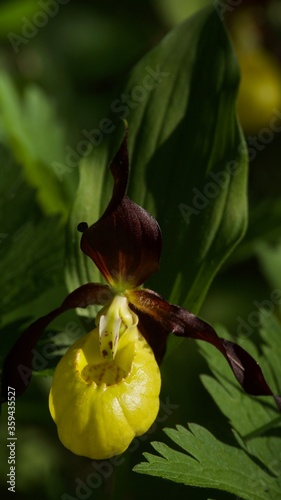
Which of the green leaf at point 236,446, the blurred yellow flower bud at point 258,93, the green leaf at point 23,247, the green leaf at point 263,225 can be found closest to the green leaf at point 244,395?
the green leaf at point 236,446

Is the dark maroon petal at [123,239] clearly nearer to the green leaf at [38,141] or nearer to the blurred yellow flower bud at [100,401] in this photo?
the blurred yellow flower bud at [100,401]

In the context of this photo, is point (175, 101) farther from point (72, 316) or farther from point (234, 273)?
point (234, 273)

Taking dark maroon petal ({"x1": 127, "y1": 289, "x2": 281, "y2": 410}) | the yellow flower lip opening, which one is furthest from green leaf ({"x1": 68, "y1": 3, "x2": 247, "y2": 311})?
the yellow flower lip opening

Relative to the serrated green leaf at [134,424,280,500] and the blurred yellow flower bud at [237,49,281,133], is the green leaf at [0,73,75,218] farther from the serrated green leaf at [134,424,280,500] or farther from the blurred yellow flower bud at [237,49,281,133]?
the serrated green leaf at [134,424,280,500]

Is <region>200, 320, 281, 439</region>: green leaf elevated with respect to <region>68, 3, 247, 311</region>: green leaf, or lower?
lower

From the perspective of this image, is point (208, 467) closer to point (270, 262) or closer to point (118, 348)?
point (118, 348)
